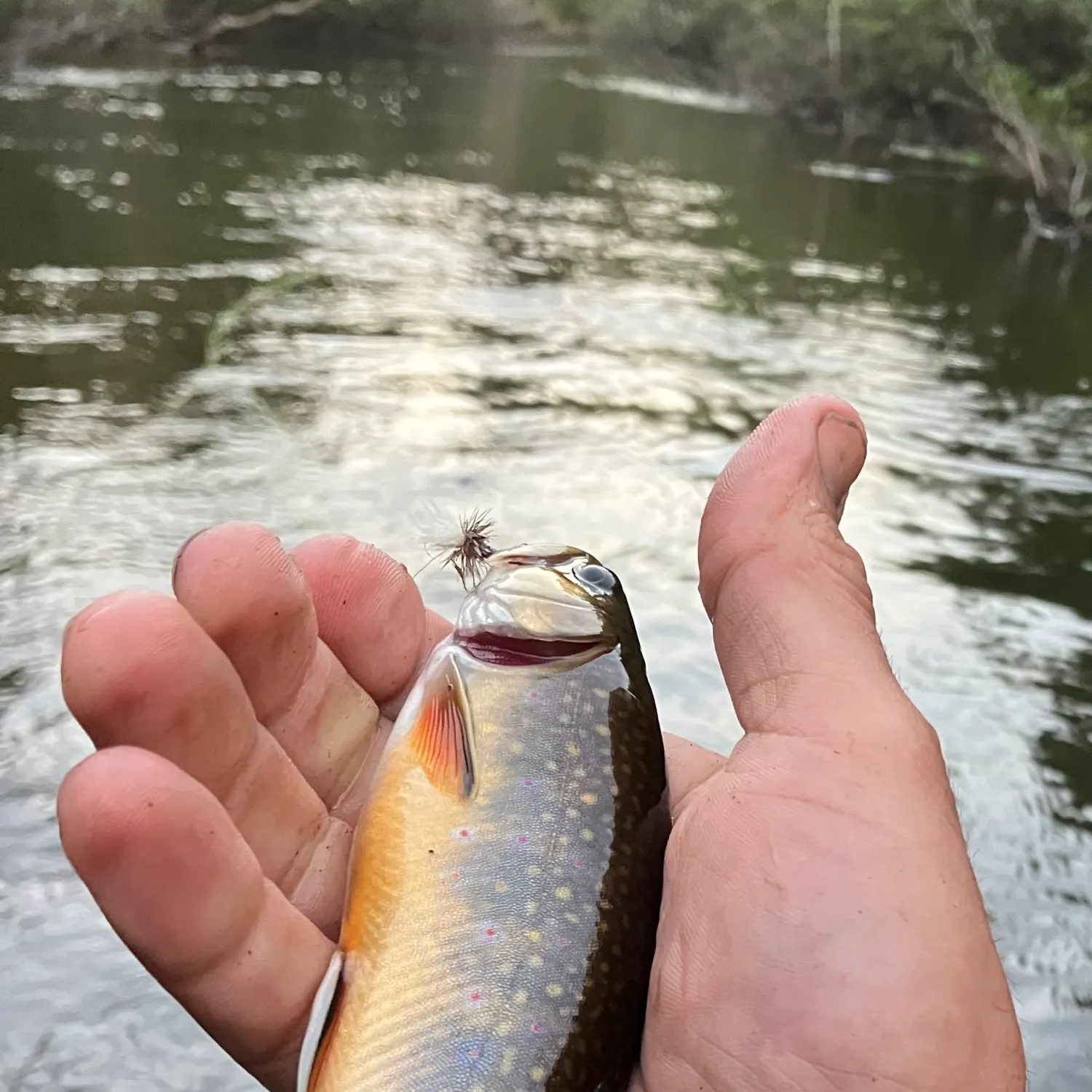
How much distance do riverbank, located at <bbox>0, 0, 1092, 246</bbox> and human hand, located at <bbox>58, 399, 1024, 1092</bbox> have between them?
57.4 feet

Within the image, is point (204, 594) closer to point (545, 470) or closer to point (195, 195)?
point (545, 470)

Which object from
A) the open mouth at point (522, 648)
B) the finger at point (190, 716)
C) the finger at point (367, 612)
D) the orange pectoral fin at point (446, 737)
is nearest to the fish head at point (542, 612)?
the open mouth at point (522, 648)

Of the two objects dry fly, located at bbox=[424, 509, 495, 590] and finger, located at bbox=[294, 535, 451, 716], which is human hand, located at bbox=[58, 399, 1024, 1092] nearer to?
finger, located at bbox=[294, 535, 451, 716]

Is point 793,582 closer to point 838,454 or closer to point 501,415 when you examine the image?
point 838,454

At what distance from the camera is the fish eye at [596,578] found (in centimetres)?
276

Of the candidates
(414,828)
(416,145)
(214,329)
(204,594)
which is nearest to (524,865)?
(414,828)

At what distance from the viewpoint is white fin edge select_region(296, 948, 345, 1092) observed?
2043 millimetres

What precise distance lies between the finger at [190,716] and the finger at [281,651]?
10cm

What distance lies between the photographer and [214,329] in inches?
358

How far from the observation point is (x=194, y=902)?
206cm

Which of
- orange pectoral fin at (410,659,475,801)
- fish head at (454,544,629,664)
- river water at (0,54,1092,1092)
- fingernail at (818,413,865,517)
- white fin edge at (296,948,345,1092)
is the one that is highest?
fingernail at (818,413,865,517)

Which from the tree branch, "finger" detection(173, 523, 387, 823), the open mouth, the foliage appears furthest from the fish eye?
the tree branch

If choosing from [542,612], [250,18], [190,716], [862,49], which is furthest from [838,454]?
[862,49]

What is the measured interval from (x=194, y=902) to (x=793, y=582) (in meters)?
1.40
